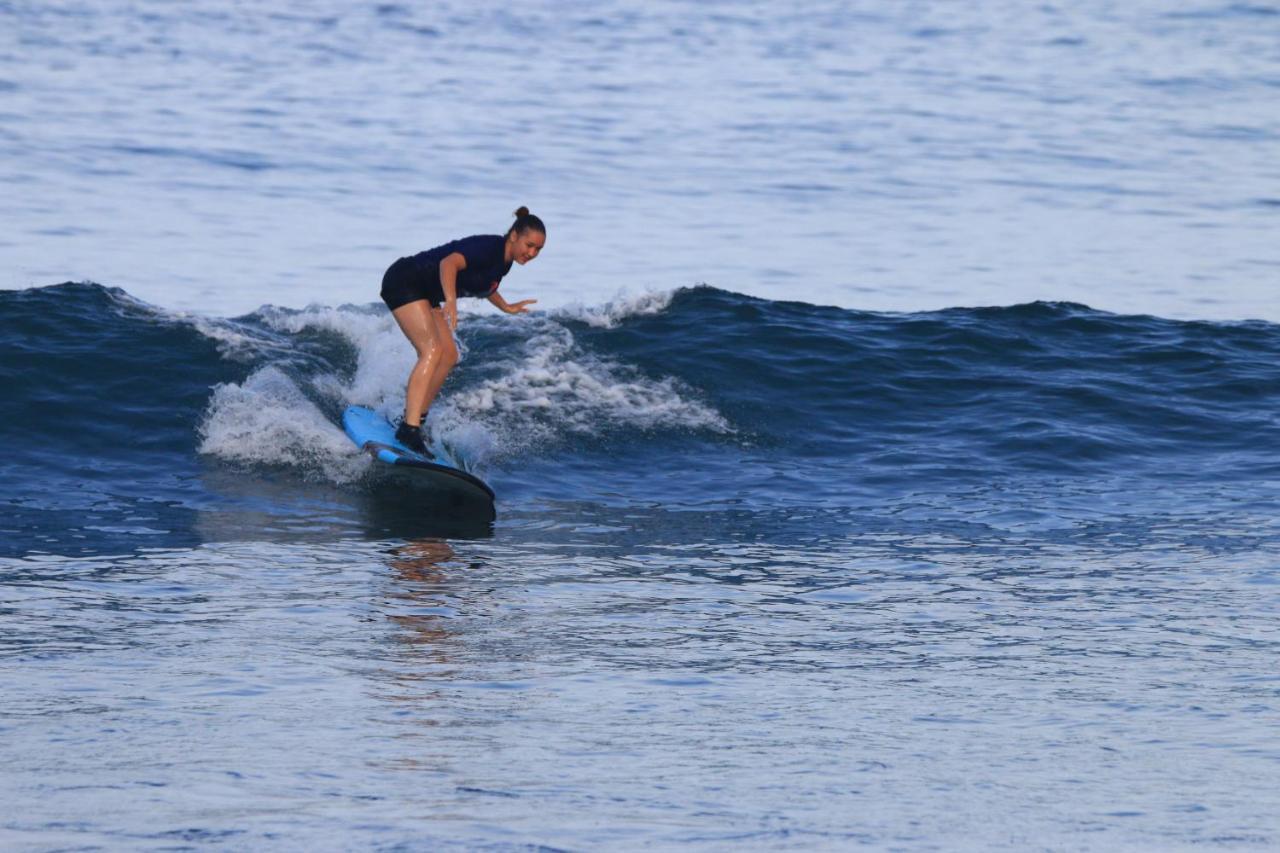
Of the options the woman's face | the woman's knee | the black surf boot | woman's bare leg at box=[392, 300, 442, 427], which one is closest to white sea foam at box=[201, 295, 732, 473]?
the black surf boot

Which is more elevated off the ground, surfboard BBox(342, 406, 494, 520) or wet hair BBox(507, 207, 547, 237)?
wet hair BBox(507, 207, 547, 237)

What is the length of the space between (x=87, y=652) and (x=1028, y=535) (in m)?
5.87

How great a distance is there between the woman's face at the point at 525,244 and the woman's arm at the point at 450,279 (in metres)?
0.37

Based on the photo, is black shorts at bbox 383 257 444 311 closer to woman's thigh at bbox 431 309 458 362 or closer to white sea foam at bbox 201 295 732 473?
woman's thigh at bbox 431 309 458 362

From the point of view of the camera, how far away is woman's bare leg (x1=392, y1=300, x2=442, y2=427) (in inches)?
464

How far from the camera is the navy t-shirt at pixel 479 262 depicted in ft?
37.2

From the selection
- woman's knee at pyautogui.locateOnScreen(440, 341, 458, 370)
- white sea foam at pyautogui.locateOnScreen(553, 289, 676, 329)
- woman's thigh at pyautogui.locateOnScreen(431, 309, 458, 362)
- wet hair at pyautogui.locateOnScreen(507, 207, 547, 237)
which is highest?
wet hair at pyautogui.locateOnScreen(507, 207, 547, 237)

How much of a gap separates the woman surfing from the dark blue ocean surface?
64 cm

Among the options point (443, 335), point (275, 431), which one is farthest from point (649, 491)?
point (275, 431)

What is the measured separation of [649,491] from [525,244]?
240 centimetres

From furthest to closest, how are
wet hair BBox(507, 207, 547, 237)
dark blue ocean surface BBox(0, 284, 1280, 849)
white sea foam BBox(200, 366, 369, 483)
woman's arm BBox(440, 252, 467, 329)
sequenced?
white sea foam BBox(200, 366, 369, 483), woman's arm BBox(440, 252, 467, 329), wet hair BBox(507, 207, 547, 237), dark blue ocean surface BBox(0, 284, 1280, 849)

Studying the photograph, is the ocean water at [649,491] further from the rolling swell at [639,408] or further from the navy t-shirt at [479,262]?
the navy t-shirt at [479,262]

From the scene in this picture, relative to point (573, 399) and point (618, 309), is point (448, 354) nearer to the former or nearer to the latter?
point (573, 399)

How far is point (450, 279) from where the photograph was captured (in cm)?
1120
